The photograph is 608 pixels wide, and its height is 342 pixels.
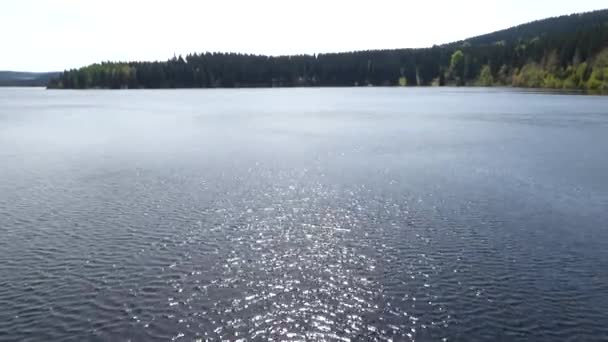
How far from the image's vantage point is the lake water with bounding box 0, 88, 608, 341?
16875 mm

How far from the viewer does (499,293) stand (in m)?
18.9

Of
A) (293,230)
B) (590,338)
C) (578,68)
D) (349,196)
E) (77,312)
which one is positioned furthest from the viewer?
(578,68)

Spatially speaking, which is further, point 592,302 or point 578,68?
point 578,68

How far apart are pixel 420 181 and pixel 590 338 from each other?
2167 cm

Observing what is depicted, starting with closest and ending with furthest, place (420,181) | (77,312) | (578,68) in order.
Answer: (77,312)
(420,181)
(578,68)

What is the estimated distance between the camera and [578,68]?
150 meters


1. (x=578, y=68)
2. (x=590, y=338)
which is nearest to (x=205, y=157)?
(x=590, y=338)

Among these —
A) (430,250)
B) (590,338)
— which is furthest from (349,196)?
(590,338)

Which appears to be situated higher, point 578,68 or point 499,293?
point 578,68

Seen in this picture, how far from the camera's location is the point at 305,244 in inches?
948

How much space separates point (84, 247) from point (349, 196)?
16.9m

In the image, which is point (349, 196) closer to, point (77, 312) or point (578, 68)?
point (77, 312)

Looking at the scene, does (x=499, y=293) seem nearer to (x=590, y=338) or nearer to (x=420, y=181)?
(x=590, y=338)

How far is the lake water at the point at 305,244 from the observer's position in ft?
55.4
